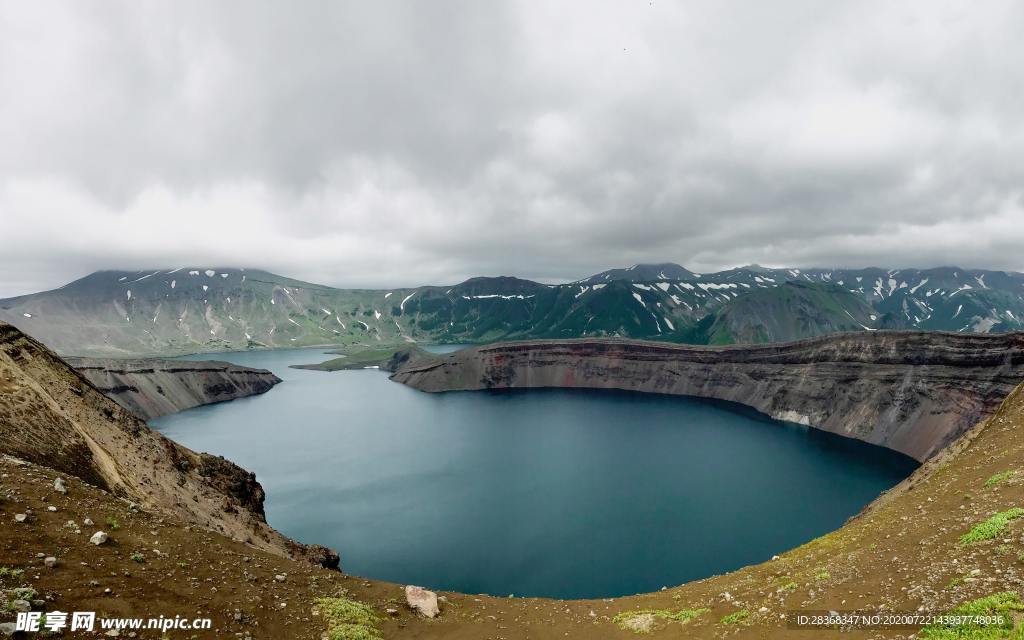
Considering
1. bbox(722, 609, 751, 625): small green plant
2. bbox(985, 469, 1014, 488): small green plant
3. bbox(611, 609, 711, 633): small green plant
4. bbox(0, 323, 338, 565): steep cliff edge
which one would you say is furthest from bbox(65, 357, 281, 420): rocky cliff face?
bbox(985, 469, 1014, 488): small green plant

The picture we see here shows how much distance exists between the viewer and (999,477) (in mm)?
23578

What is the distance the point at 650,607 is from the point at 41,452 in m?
31.4

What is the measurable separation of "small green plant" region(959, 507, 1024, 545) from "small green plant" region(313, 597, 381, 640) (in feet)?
74.3

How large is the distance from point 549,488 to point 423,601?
68218 mm

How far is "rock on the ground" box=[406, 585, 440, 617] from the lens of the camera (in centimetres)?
2177

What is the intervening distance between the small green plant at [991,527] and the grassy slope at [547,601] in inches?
15.2

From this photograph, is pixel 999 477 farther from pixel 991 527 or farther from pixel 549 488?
pixel 549 488

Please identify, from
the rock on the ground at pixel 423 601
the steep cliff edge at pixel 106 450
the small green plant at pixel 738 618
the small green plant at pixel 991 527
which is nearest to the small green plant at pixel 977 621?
the small green plant at pixel 991 527

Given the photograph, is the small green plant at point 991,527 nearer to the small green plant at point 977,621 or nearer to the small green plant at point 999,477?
the small green plant at point 977,621

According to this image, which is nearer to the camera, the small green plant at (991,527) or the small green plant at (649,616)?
the small green plant at (991,527)

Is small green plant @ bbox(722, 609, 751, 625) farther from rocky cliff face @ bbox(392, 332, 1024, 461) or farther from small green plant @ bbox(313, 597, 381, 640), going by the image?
rocky cliff face @ bbox(392, 332, 1024, 461)

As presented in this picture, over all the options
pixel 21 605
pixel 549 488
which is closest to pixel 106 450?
pixel 21 605

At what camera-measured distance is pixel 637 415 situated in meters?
159

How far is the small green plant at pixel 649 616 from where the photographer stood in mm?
19984
